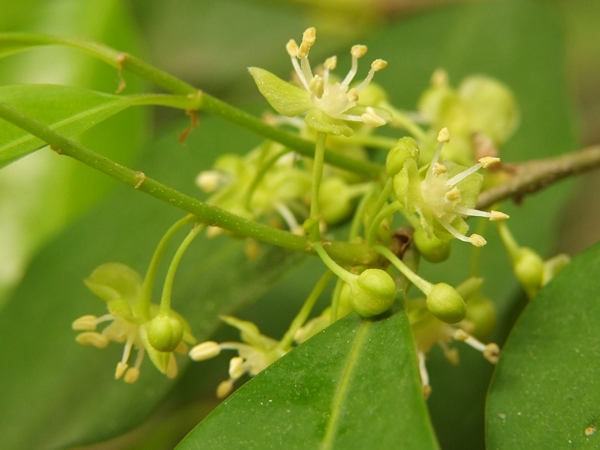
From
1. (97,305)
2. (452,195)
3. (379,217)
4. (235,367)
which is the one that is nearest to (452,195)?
(452,195)

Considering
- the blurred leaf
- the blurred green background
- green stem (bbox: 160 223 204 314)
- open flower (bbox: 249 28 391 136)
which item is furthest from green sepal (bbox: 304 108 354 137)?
the blurred leaf

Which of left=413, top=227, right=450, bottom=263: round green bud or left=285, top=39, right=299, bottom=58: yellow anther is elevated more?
left=285, top=39, right=299, bottom=58: yellow anther

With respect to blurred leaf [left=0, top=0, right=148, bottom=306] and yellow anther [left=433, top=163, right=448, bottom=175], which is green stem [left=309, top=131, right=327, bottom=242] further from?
blurred leaf [left=0, top=0, right=148, bottom=306]

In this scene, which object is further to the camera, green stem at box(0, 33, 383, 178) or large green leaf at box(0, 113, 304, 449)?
large green leaf at box(0, 113, 304, 449)

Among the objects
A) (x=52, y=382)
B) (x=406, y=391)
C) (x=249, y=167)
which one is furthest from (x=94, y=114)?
(x=52, y=382)

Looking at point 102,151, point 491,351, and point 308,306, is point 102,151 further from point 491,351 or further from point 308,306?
point 491,351

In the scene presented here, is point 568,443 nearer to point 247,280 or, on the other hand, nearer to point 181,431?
point 247,280

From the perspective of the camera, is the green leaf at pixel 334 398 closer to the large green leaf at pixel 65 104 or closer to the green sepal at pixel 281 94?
the green sepal at pixel 281 94
